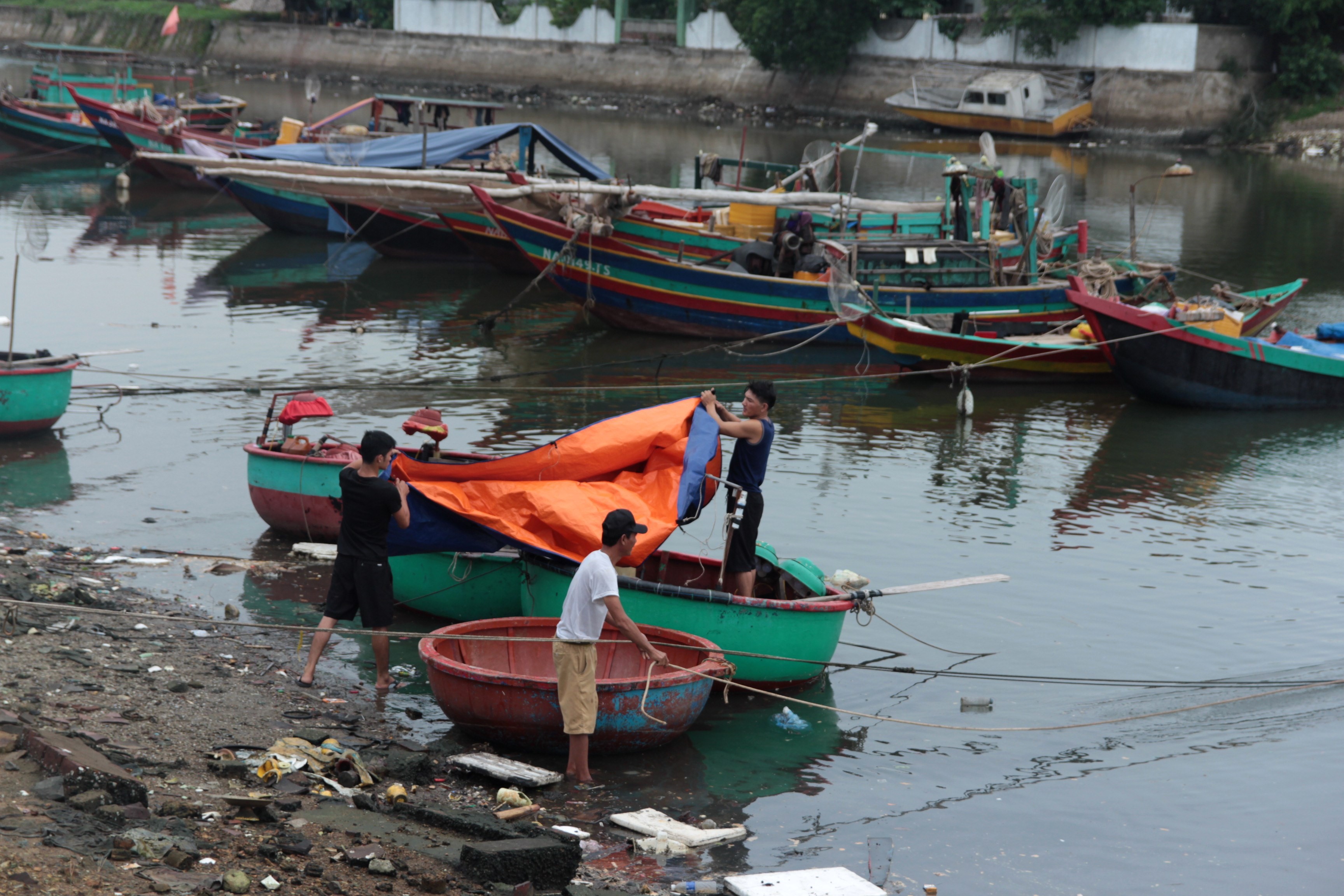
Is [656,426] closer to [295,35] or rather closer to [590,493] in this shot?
[590,493]

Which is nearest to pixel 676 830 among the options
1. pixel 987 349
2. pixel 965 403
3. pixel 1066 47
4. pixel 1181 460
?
pixel 1181 460

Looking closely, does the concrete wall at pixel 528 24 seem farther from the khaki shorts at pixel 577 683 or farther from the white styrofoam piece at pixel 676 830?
the white styrofoam piece at pixel 676 830

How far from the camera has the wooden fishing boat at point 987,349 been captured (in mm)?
17781

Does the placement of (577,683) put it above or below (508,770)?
above

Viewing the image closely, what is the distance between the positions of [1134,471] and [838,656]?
6.91 m

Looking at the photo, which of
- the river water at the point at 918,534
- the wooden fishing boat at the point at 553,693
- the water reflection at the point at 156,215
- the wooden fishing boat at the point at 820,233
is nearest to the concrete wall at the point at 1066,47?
the river water at the point at 918,534

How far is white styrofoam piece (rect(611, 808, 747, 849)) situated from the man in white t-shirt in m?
0.55

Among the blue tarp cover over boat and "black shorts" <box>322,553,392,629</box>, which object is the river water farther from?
the blue tarp cover over boat

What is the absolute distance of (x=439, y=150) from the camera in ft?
79.8

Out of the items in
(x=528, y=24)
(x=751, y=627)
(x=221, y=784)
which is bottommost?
(x=221, y=784)

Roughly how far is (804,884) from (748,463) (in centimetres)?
341

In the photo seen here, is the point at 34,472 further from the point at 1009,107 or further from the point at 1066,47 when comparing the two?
the point at 1066,47

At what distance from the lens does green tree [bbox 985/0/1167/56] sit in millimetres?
50312

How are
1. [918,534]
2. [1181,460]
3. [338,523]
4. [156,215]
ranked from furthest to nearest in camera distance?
[156,215] → [1181,460] → [918,534] → [338,523]
